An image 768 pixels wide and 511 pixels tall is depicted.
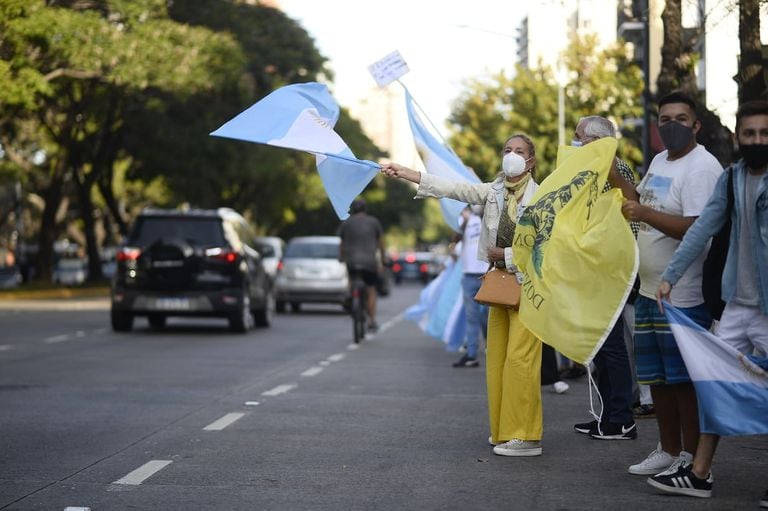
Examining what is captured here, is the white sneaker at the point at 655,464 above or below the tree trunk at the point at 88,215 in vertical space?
below

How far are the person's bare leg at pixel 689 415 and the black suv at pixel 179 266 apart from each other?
1334 centimetres

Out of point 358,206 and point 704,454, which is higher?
point 358,206

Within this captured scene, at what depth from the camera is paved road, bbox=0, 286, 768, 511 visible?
651 cm

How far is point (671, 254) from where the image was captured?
6.89 meters

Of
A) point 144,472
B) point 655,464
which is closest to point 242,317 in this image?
point 144,472

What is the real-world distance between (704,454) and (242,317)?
1440cm

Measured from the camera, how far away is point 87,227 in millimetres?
46000

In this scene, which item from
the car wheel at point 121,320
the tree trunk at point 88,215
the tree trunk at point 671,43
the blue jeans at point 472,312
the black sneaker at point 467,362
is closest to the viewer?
the blue jeans at point 472,312

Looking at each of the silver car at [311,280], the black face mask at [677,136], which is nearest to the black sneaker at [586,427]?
the black face mask at [677,136]

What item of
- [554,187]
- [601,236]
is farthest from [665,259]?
[554,187]

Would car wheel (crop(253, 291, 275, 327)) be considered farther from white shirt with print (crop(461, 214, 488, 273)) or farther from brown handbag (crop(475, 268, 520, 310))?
brown handbag (crop(475, 268, 520, 310))

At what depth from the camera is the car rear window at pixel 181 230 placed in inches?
766

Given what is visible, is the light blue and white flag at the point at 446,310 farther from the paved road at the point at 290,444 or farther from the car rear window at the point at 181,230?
the car rear window at the point at 181,230

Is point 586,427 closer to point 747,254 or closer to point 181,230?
point 747,254
